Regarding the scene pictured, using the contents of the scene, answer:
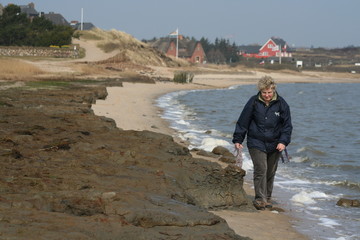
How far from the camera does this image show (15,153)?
7734 mm

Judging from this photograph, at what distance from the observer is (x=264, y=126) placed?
8.49 m

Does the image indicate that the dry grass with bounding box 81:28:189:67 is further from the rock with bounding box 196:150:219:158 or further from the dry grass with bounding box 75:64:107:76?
the rock with bounding box 196:150:219:158

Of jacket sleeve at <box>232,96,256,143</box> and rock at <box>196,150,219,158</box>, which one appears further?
rock at <box>196,150,219,158</box>

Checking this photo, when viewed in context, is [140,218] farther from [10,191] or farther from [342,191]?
[342,191]

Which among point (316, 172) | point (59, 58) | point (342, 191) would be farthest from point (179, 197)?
point (59, 58)

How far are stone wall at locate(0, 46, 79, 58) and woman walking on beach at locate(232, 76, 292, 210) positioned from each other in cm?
4734

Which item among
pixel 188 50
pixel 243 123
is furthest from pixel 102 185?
pixel 188 50

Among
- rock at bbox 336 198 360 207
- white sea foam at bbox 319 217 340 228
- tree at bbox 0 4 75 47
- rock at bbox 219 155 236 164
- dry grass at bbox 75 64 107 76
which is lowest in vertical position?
rock at bbox 336 198 360 207

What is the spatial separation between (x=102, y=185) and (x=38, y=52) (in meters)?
50.6

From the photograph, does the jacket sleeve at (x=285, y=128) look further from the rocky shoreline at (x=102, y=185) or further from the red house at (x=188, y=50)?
the red house at (x=188, y=50)

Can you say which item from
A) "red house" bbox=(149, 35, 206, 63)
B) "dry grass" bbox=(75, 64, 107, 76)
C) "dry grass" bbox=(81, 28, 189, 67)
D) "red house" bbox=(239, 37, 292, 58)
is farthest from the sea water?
"red house" bbox=(239, 37, 292, 58)

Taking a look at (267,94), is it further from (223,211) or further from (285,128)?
(223,211)

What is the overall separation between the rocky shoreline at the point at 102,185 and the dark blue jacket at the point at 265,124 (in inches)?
19.5

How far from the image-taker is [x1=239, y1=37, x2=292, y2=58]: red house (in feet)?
494
